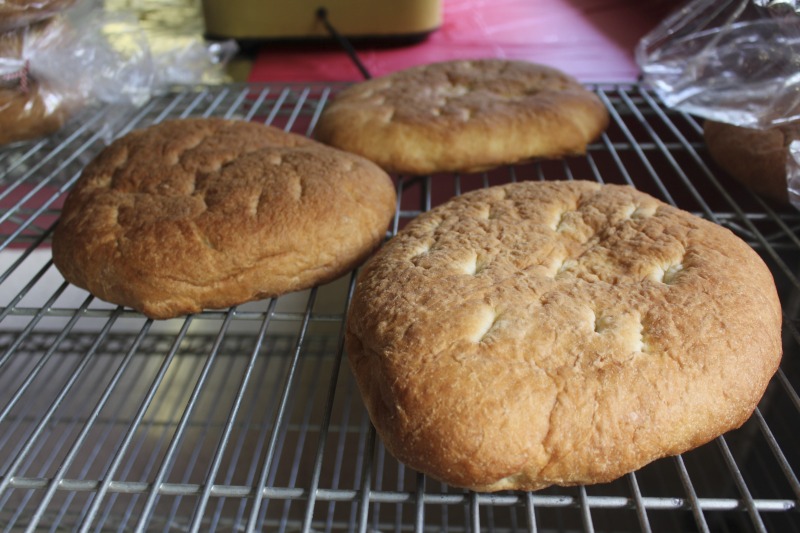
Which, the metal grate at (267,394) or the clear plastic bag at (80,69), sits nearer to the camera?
the metal grate at (267,394)

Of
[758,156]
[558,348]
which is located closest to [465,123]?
[758,156]

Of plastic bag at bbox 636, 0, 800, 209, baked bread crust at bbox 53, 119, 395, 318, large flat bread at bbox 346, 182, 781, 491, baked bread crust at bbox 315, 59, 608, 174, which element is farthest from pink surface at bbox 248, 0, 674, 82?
large flat bread at bbox 346, 182, 781, 491

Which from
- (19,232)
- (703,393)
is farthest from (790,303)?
(19,232)

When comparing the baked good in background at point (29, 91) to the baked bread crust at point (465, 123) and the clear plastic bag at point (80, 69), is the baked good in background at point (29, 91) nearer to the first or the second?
the clear plastic bag at point (80, 69)

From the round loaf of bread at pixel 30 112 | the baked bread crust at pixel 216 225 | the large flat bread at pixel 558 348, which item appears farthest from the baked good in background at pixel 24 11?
the large flat bread at pixel 558 348

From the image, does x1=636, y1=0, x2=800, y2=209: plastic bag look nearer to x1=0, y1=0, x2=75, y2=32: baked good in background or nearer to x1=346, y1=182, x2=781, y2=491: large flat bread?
x1=346, y1=182, x2=781, y2=491: large flat bread

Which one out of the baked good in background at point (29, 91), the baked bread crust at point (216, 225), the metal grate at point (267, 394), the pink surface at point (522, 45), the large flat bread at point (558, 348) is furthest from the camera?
the pink surface at point (522, 45)
